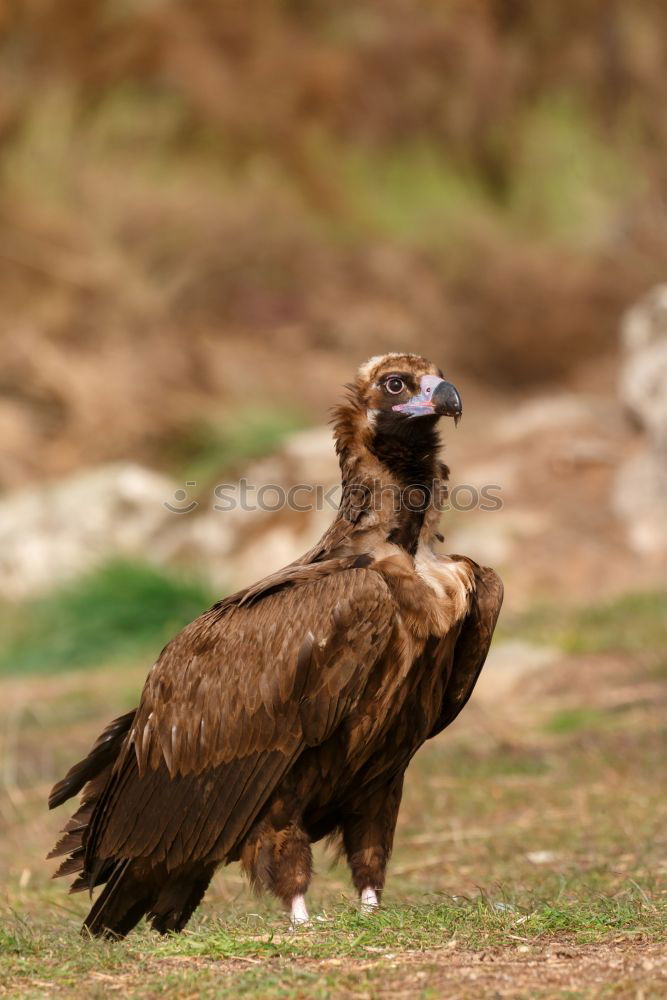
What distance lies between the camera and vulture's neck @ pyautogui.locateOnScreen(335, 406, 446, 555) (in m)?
4.93

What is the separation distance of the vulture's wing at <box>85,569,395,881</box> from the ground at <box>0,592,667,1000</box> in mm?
310

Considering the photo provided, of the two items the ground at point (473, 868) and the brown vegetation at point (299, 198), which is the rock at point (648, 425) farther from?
the brown vegetation at point (299, 198)

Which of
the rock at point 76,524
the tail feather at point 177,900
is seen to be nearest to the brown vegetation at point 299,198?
the rock at point 76,524

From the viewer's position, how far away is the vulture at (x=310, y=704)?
15.1 ft

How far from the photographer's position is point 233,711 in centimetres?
476

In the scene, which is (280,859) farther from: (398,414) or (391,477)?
(398,414)

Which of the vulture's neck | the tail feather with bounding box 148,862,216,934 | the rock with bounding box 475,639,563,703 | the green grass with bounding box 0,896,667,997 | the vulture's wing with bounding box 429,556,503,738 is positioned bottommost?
the green grass with bounding box 0,896,667,997

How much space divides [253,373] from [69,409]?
8.42 ft

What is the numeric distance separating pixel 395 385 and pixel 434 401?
0.61 feet

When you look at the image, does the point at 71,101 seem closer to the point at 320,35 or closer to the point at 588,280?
the point at 320,35

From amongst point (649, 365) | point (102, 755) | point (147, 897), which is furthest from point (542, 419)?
point (147, 897)

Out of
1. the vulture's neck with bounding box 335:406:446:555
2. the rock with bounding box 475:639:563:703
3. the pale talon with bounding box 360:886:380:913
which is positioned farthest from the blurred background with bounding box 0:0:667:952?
the vulture's neck with bounding box 335:406:446:555

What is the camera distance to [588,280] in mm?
19281

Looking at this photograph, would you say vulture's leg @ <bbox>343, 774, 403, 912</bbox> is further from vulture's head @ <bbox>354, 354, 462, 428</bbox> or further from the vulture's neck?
vulture's head @ <bbox>354, 354, 462, 428</bbox>
